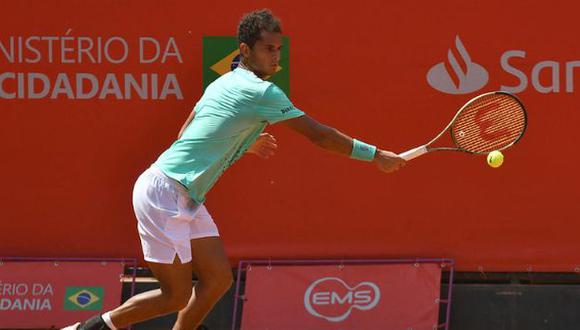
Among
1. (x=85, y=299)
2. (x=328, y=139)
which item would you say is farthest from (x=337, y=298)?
(x=328, y=139)

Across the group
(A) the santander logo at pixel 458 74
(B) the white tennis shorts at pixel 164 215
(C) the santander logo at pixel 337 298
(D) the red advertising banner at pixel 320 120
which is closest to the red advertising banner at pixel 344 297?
(C) the santander logo at pixel 337 298

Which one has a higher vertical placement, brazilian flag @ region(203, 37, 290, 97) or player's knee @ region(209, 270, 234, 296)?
brazilian flag @ region(203, 37, 290, 97)

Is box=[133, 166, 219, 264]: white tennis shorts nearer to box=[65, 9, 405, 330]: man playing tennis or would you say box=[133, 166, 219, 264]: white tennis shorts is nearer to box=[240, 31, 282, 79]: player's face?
box=[65, 9, 405, 330]: man playing tennis

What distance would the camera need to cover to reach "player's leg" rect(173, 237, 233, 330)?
16.1ft

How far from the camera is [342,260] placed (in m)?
6.36

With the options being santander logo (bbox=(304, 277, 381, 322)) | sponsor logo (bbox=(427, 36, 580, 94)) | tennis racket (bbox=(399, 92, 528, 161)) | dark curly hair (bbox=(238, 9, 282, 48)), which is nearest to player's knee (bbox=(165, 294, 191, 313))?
dark curly hair (bbox=(238, 9, 282, 48))

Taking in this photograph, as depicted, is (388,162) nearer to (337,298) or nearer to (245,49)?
(245,49)

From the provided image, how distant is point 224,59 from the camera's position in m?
6.26

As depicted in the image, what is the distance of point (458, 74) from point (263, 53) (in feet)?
6.04

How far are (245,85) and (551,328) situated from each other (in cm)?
274

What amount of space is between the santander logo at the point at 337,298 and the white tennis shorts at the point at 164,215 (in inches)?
64.2

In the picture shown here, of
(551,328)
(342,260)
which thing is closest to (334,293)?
(342,260)

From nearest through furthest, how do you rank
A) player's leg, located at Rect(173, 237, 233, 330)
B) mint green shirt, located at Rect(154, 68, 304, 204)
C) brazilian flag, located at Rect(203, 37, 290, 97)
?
mint green shirt, located at Rect(154, 68, 304, 204)
player's leg, located at Rect(173, 237, 233, 330)
brazilian flag, located at Rect(203, 37, 290, 97)

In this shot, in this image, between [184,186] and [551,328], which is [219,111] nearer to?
[184,186]
